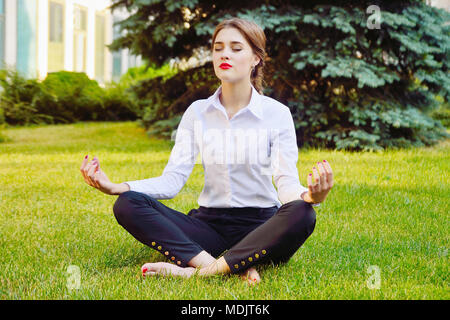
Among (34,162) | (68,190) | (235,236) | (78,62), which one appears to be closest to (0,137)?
(34,162)

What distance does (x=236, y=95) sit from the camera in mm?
3041

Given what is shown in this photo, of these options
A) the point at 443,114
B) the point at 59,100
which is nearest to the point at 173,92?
the point at 59,100

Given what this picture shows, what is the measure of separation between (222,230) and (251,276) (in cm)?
47

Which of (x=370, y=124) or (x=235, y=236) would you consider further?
(x=370, y=124)

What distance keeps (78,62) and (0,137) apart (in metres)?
10.5

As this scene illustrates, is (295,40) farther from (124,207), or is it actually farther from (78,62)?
(78,62)

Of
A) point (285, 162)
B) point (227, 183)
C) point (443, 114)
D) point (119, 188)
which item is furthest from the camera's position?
point (443, 114)

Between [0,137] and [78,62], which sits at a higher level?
[78,62]

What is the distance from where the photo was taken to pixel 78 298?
7.82 ft

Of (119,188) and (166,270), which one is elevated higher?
(119,188)

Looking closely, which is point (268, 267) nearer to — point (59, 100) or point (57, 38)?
point (59, 100)

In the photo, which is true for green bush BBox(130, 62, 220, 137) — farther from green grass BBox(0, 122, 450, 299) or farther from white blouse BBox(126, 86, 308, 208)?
white blouse BBox(126, 86, 308, 208)

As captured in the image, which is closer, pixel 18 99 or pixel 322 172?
pixel 322 172
